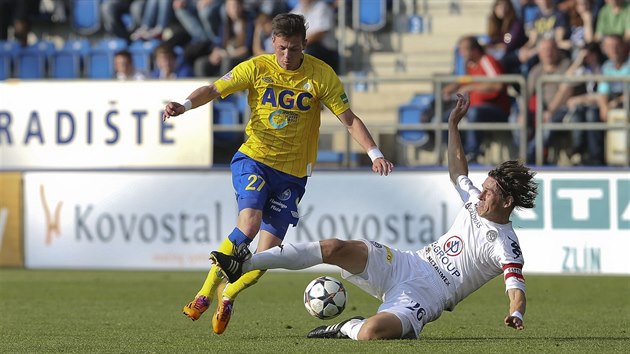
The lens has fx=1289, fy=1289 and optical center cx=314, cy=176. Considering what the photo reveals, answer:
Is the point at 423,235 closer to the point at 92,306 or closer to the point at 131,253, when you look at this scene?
the point at 131,253

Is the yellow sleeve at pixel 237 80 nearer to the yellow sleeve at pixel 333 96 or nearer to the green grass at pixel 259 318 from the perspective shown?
the yellow sleeve at pixel 333 96

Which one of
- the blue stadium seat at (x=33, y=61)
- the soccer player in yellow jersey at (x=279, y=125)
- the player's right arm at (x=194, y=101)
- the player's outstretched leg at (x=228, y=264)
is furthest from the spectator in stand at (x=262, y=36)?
the player's outstretched leg at (x=228, y=264)

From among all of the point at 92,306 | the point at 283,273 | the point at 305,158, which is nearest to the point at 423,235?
the point at 283,273

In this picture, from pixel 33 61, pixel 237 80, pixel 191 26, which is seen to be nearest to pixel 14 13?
pixel 33 61

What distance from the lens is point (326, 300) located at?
862 centimetres

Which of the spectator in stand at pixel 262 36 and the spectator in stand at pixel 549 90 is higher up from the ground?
the spectator in stand at pixel 262 36

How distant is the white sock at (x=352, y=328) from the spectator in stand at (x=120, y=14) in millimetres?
13812

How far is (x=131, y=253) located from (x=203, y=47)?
169 inches

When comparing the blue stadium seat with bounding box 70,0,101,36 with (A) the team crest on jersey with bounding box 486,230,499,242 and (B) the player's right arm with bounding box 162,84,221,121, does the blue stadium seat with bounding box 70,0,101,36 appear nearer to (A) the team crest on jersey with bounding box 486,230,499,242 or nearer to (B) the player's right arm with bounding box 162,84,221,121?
(B) the player's right arm with bounding box 162,84,221,121

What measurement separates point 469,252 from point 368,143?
3.57ft

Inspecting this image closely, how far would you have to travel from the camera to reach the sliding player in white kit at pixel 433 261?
8.09 meters

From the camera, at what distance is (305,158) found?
30.5 feet

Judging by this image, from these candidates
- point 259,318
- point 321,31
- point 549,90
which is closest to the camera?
point 259,318

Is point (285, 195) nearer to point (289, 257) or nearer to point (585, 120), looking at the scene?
point (289, 257)
